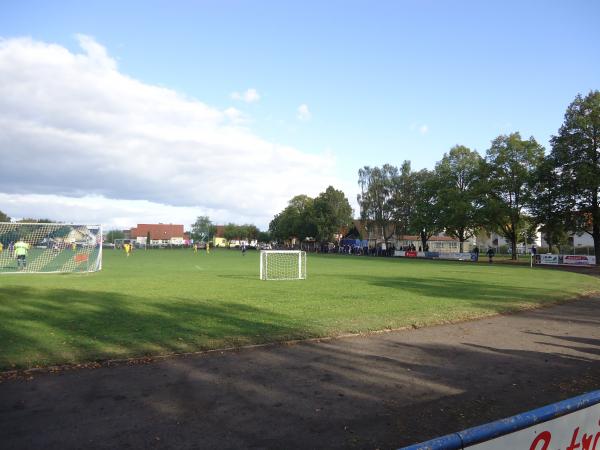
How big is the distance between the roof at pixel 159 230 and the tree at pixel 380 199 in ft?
339

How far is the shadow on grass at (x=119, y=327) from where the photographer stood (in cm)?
739

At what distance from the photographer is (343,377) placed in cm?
632

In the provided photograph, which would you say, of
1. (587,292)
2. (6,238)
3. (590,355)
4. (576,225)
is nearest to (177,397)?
(590,355)

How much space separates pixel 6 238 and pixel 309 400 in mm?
27650

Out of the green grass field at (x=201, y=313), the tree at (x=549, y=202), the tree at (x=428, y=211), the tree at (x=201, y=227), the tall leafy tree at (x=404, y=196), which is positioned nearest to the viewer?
the green grass field at (x=201, y=313)

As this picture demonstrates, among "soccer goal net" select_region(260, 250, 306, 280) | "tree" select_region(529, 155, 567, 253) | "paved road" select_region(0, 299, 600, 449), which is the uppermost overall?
"tree" select_region(529, 155, 567, 253)

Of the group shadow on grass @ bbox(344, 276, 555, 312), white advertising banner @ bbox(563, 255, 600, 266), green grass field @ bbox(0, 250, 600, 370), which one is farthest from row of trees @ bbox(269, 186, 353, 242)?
green grass field @ bbox(0, 250, 600, 370)

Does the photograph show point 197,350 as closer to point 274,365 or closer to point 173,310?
point 274,365

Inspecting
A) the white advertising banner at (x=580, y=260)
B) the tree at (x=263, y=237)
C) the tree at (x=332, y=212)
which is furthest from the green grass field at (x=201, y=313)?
the tree at (x=263, y=237)

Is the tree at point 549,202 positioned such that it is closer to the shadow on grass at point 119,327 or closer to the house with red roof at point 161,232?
the shadow on grass at point 119,327

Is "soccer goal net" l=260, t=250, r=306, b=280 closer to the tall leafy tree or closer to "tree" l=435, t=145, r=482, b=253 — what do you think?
"tree" l=435, t=145, r=482, b=253

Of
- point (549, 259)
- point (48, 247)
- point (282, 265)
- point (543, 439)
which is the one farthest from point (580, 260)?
point (543, 439)

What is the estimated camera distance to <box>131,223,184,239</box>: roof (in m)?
160

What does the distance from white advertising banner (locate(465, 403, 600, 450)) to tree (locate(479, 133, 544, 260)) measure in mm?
50409
